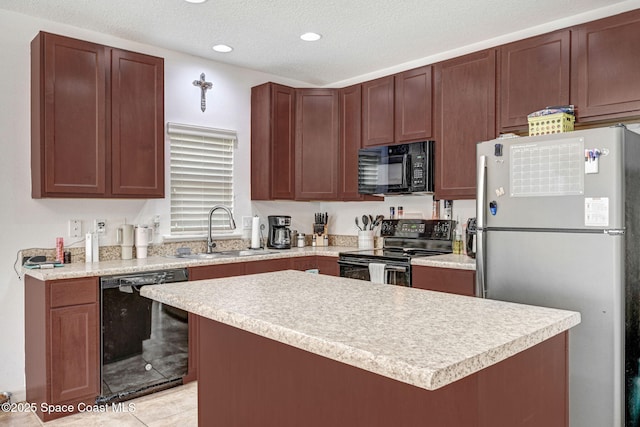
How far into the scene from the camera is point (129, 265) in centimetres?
306

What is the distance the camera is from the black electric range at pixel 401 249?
3.48 m

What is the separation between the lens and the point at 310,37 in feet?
11.5

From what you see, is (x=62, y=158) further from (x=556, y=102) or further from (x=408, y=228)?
(x=556, y=102)

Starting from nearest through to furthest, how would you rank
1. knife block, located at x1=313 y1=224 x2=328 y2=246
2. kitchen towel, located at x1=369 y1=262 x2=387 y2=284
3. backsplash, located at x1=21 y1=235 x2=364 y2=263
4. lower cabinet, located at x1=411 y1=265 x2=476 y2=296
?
lower cabinet, located at x1=411 y1=265 x2=476 y2=296 → backsplash, located at x1=21 y1=235 x2=364 y2=263 → kitchen towel, located at x1=369 y1=262 x2=387 y2=284 → knife block, located at x1=313 y1=224 x2=328 y2=246

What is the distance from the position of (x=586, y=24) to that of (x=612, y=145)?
45.8 inches

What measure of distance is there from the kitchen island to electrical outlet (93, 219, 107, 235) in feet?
6.01

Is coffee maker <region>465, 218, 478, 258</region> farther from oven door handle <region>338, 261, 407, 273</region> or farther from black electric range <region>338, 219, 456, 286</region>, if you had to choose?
oven door handle <region>338, 261, 407, 273</region>

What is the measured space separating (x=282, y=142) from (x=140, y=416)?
2.53 m

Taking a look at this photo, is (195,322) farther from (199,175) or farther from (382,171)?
(382,171)

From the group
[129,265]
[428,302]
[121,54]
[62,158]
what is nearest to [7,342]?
[129,265]

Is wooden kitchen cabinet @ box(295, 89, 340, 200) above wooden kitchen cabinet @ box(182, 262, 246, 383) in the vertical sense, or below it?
above

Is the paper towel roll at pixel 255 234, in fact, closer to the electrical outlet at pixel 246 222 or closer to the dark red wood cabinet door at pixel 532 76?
the electrical outlet at pixel 246 222

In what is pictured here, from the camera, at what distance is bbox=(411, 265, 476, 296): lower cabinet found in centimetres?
302

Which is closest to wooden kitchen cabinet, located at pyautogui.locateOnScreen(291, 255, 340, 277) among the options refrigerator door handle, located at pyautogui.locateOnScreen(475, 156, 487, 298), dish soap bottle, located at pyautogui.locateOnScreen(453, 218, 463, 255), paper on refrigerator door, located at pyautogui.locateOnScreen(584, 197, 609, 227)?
dish soap bottle, located at pyautogui.locateOnScreen(453, 218, 463, 255)
